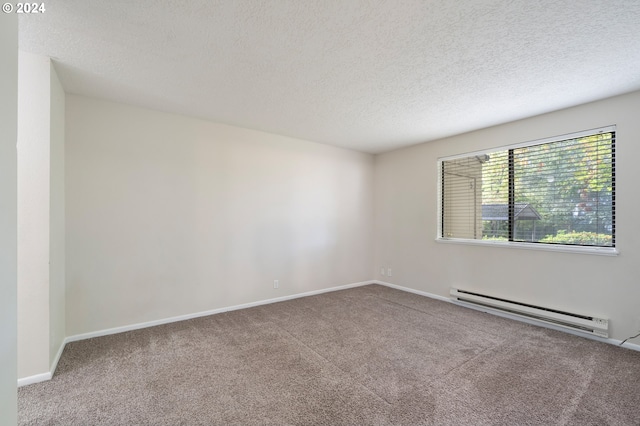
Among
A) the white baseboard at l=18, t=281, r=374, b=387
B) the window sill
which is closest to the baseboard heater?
the window sill

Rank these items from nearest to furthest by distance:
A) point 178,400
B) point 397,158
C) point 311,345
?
point 178,400
point 311,345
point 397,158

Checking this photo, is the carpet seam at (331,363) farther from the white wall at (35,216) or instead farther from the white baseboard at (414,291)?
the white baseboard at (414,291)

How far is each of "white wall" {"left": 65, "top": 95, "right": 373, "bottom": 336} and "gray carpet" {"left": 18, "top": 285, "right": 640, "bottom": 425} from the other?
1.59 ft

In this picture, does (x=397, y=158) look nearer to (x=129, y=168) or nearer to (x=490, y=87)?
(x=490, y=87)

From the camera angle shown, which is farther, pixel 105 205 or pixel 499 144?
pixel 499 144

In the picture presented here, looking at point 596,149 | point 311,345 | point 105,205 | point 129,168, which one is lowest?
point 311,345

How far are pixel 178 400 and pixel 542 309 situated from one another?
397cm

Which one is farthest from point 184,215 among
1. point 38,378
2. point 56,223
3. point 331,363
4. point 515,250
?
point 515,250

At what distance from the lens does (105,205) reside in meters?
3.08

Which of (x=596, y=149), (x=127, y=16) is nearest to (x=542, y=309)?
(x=596, y=149)

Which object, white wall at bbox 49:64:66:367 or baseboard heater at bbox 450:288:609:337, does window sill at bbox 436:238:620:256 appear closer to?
baseboard heater at bbox 450:288:609:337

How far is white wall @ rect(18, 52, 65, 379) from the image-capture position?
2.18 metres

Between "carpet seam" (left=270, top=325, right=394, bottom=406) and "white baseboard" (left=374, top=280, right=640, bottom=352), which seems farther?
"white baseboard" (left=374, top=280, right=640, bottom=352)

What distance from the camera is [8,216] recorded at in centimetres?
117
